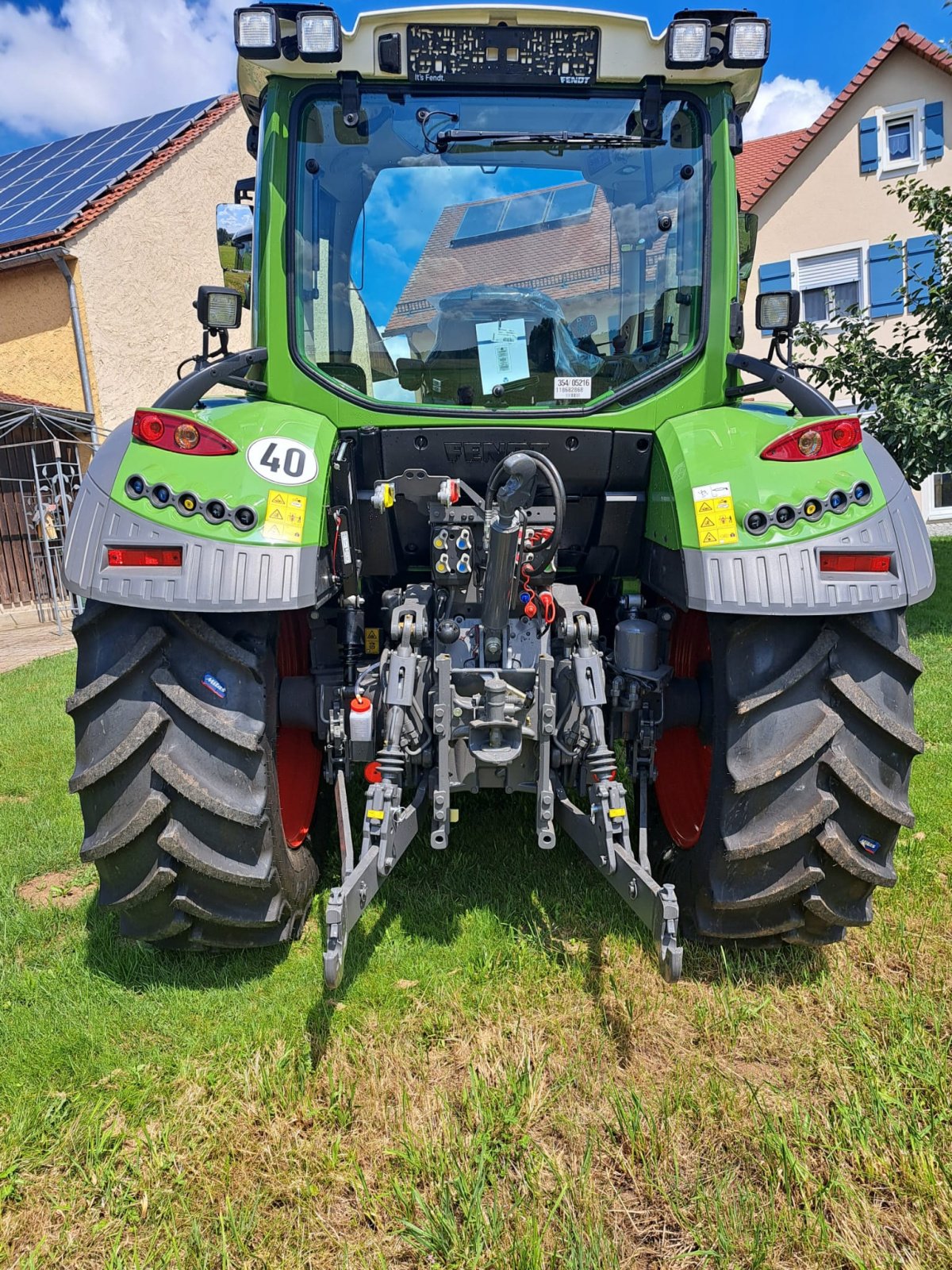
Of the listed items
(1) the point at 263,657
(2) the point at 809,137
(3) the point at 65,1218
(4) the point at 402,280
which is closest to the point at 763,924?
(1) the point at 263,657

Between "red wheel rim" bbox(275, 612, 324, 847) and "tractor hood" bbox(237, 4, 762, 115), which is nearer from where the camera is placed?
"tractor hood" bbox(237, 4, 762, 115)

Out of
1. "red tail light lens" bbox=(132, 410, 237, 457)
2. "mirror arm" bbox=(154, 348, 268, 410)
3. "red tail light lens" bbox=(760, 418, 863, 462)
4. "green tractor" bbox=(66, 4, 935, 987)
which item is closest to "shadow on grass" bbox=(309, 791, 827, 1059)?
"green tractor" bbox=(66, 4, 935, 987)

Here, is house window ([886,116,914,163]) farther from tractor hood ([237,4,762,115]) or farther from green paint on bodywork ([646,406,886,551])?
green paint on bodywork ([646,406,886,551])

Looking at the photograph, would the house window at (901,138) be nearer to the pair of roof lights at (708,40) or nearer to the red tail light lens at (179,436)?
the pair of roof lights at (708,40)

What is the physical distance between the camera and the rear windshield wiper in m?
2.73

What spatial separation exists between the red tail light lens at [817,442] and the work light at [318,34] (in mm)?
1745

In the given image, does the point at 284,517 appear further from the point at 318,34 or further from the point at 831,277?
the point at 831,277

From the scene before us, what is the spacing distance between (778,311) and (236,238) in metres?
2.17

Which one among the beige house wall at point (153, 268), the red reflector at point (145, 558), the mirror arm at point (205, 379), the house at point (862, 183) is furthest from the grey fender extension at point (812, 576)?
the house at point (862, 183)

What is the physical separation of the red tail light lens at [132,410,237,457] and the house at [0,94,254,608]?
9495 millimetres

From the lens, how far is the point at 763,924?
2.42m

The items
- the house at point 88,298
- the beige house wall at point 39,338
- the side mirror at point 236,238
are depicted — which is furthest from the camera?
the beige house wall at point 39,338

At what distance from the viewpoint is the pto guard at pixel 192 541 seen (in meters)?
2.22

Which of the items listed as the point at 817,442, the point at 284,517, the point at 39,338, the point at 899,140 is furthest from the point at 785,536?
the point at 899,140
